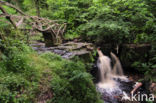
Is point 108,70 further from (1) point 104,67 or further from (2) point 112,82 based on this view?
(2) point 112,82

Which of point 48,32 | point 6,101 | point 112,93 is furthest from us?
point 48,32

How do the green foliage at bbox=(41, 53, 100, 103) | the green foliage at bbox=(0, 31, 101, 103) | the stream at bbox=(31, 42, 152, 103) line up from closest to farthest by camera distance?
1. the green foliage at bbox=(0, 31, 101, 103)
2. the green foliage at bbox=(41, 53, 100, 103)
3. the stream at bbox=(31, 42, 152, 103)

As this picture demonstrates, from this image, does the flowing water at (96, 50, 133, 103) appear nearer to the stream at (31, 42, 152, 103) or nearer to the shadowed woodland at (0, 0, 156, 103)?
the stream at (31, 42, 152, 103)

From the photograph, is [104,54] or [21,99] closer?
[21,99]

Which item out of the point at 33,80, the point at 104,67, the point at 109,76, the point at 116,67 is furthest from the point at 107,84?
the point at 33,80

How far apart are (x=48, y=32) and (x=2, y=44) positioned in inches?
148

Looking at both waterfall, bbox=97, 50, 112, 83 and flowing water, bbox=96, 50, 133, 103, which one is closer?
flowing water, bbox=96, 50, 133, 103

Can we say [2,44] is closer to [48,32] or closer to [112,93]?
[48,32]

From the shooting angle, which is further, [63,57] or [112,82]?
[112,82]

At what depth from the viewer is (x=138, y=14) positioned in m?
7.29

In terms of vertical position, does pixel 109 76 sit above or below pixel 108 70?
below

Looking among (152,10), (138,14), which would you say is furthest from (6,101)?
(152,10)

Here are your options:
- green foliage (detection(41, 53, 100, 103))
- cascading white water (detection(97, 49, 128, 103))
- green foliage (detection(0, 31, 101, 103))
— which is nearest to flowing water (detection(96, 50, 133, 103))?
cascading white water (detection(97, 49, 128, 103))

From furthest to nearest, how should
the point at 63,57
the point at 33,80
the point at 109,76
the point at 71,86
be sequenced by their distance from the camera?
the point at 109,76 → the point at 63,57 → the point at 71,86 → the point at 33,80
